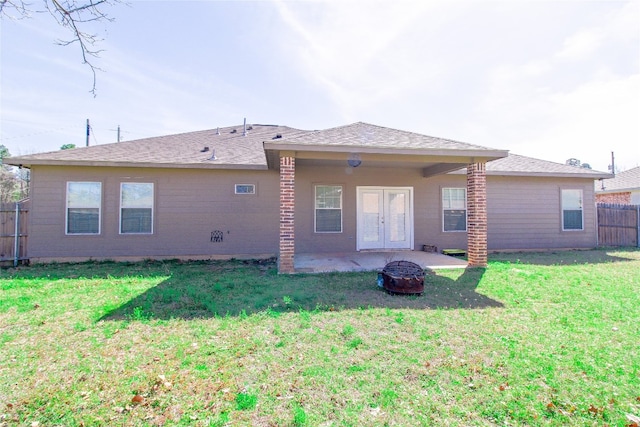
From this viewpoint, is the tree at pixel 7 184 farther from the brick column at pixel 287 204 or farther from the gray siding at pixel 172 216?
the brick column at pixel 287 204

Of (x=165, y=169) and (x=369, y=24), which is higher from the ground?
(x=369, y=24)

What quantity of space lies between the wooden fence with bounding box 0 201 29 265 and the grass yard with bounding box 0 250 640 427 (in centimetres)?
333

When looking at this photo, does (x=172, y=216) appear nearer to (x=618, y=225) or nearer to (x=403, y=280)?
(x=403, y=280)

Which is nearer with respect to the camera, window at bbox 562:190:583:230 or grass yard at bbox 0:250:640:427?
grass yard at bbox 0:250:640:427

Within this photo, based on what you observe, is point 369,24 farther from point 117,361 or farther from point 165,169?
point 117,361

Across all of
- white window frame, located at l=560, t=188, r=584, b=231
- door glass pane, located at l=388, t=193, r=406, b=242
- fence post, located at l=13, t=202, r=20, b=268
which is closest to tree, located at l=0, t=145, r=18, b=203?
fence post, located at l=13, t=202, r=20, b=268

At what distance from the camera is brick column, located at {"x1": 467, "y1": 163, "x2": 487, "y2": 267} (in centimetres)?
712

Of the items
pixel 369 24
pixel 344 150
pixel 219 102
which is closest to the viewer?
pixel 344 150

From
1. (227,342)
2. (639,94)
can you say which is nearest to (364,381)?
(227,342)

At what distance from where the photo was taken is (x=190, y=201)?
28.9 feet

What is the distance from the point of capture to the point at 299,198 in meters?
9.18

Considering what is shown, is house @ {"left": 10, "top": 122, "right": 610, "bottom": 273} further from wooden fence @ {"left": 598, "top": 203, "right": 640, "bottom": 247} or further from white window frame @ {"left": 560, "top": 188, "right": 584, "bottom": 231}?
wooden fence @ {"left": 598, "top": 203, "right": 640, "bottom": 247}

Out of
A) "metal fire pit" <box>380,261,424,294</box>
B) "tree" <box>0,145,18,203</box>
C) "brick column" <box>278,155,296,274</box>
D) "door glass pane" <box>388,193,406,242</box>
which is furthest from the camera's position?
"tree" <box>0,145,18,203</box>

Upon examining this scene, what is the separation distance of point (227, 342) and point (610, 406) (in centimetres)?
332
